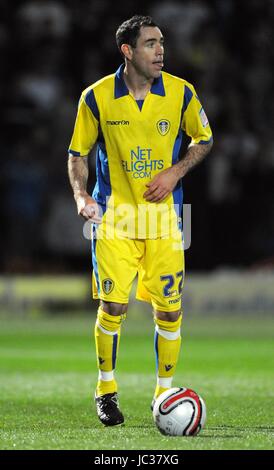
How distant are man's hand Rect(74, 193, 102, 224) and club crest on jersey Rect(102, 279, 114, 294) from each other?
0.36m

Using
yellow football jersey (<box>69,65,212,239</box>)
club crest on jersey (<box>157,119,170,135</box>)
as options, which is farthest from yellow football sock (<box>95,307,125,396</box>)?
club crest on jersey (<box>157,119,170,135</box>)

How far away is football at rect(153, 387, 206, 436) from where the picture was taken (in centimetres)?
580

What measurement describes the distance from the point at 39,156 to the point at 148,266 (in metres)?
16.5

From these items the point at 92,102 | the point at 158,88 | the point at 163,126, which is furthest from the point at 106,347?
the point at 158,88

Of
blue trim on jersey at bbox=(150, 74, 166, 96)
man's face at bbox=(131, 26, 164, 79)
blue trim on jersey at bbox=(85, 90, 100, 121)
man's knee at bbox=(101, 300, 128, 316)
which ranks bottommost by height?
man's knee at bbox=(101, 300, 128, 316)

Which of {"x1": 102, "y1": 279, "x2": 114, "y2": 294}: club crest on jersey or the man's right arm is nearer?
the man's right arm

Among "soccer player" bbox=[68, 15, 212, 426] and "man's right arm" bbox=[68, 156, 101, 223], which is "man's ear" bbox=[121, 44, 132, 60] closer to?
"soccer player" bbox=[68, 15, 212, 426]

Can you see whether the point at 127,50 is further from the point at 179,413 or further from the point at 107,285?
the point at 179,413

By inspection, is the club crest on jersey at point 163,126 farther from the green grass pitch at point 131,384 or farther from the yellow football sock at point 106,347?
the green grass pitch at point 131,384

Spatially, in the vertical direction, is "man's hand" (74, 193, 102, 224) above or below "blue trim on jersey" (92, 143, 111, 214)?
below

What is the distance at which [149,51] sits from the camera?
6.55m

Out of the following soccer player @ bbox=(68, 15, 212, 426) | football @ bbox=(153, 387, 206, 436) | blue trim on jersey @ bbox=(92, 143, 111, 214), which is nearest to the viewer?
football @ bbox=(153, 387, 206, 436)

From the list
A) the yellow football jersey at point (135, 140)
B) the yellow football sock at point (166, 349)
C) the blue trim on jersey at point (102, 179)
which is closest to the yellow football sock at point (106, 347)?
the yellow football sock at point (166, 349)

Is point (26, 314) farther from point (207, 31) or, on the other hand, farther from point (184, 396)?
point (184, 396)
